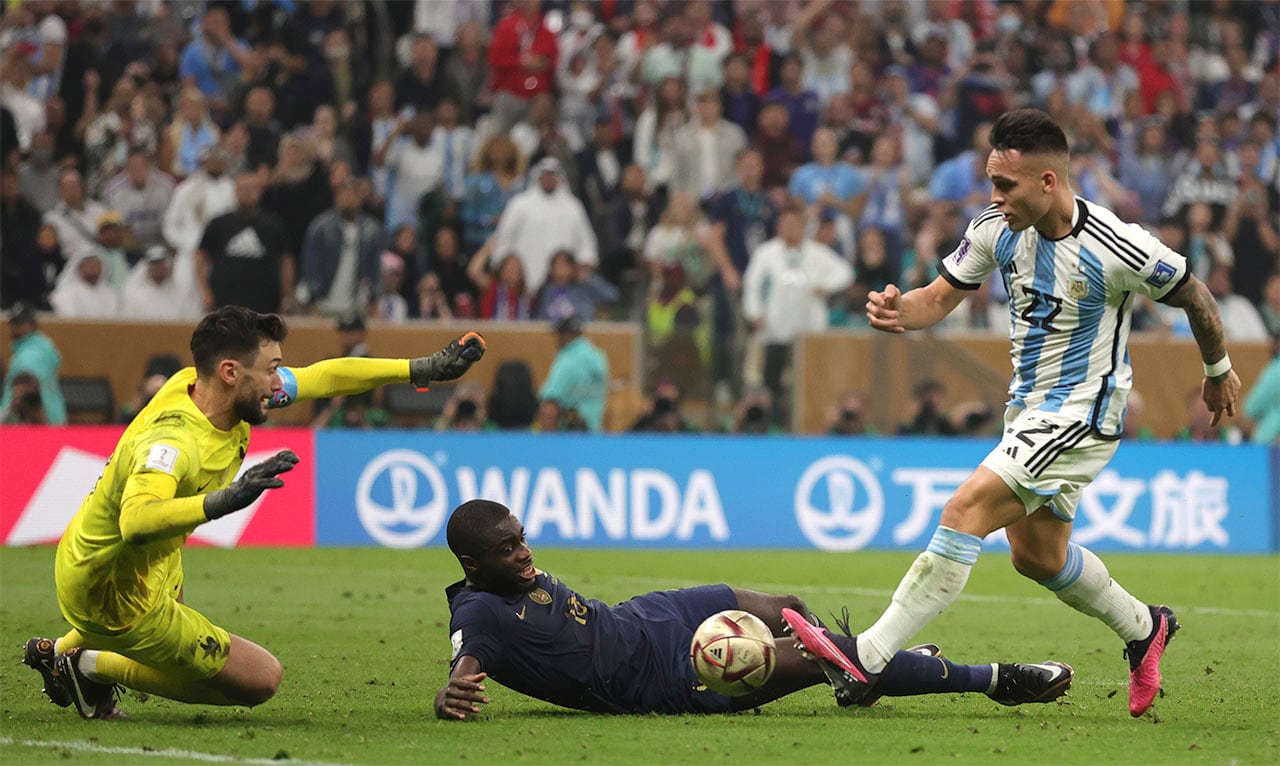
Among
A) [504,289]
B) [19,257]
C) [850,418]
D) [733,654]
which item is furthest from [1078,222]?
[19,257]

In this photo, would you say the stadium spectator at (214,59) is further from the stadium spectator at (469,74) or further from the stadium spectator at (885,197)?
the stadium spectator at (885,197)

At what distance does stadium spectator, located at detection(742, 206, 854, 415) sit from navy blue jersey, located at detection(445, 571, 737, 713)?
35.2 ft

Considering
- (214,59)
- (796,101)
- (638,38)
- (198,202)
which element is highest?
(638,38)

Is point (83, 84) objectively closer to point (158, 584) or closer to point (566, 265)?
point (566, 265)

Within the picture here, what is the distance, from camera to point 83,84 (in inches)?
748

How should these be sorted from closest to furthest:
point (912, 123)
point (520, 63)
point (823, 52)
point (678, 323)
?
point (678, 323) → point (520, 63) → point (912, 123) → point (823, 52)

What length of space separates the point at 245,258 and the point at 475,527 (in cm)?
1135

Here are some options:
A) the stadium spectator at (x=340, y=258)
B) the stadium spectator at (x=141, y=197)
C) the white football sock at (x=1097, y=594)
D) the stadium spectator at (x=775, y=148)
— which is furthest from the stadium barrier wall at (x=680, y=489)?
the white football sock at (x=1097, y=594)

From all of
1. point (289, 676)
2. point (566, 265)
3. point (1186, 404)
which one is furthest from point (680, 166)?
point (289, 676)

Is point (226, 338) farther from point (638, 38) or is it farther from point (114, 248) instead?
point (638, 38)

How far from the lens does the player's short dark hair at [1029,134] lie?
6.81 meters

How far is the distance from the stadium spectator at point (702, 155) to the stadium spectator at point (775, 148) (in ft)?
1.86

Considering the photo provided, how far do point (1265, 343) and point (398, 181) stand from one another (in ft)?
31.0

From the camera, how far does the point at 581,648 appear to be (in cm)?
697
